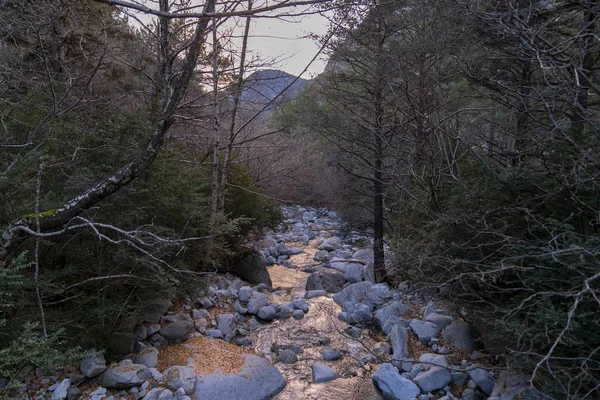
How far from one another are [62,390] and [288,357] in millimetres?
2318

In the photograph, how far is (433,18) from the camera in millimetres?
5789

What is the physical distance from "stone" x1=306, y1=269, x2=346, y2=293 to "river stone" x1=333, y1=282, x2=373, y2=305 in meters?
0.47

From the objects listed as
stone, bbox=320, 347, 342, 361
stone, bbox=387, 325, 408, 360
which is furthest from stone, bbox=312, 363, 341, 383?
stone, bbox=387, 325, 408, 360

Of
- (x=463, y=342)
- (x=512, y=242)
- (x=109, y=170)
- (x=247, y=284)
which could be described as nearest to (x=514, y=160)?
(x=512, y=242)

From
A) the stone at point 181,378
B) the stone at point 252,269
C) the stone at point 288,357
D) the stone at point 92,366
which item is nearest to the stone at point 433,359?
the stone at point 288,357

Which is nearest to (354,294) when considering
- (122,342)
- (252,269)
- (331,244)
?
(252,269)

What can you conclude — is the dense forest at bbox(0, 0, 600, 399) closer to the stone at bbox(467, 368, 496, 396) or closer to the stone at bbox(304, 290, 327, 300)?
the stone at bbox(467, 368, 496, 396)

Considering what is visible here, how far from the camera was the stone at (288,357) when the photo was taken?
4828mm

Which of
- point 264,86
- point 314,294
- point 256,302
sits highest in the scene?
point 264,86

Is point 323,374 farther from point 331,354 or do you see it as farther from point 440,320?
point 440,320

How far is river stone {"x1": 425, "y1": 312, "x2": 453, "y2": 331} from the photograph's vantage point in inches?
203

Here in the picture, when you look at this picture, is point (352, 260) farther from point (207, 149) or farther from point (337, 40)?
point (337, 40)

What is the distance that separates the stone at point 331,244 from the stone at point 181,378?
6.70 meters

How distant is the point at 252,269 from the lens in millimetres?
7492
